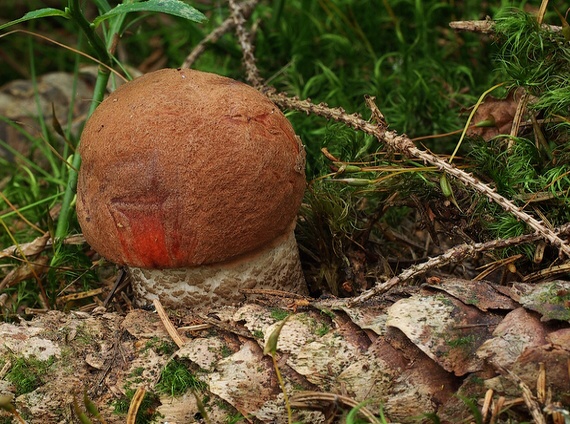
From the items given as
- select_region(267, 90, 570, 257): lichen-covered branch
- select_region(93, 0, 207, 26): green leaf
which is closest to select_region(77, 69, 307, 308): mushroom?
select_region(93, 0, 207, 26): green leaf

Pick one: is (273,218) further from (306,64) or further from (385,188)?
(306,64)

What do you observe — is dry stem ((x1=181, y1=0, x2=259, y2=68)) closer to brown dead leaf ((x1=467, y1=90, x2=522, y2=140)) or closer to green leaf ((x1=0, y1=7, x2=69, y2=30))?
green leaf ((x1=0, y1=7, x2=69, y2=30))

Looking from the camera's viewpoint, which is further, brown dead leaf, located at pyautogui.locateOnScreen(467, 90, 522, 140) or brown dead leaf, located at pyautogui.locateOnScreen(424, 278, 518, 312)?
brown dead leaf, located at pyautogui.locateOnScreen(467, 90, 522, 140)

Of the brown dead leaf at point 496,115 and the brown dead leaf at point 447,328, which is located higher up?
the brown dead leaf at point 496,115

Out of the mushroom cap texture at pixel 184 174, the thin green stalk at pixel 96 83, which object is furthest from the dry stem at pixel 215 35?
the mushroom cap texture at pixel 184 174

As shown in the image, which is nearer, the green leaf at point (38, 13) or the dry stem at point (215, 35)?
the green leaf at point (38, 13)

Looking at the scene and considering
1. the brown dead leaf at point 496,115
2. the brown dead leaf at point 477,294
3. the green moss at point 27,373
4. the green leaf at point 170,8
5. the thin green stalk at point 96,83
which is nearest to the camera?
the brown dead leaf at point 477,294

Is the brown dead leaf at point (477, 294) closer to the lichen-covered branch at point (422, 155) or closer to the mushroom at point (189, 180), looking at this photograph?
the lichen-covered branch at point (422, 155)
